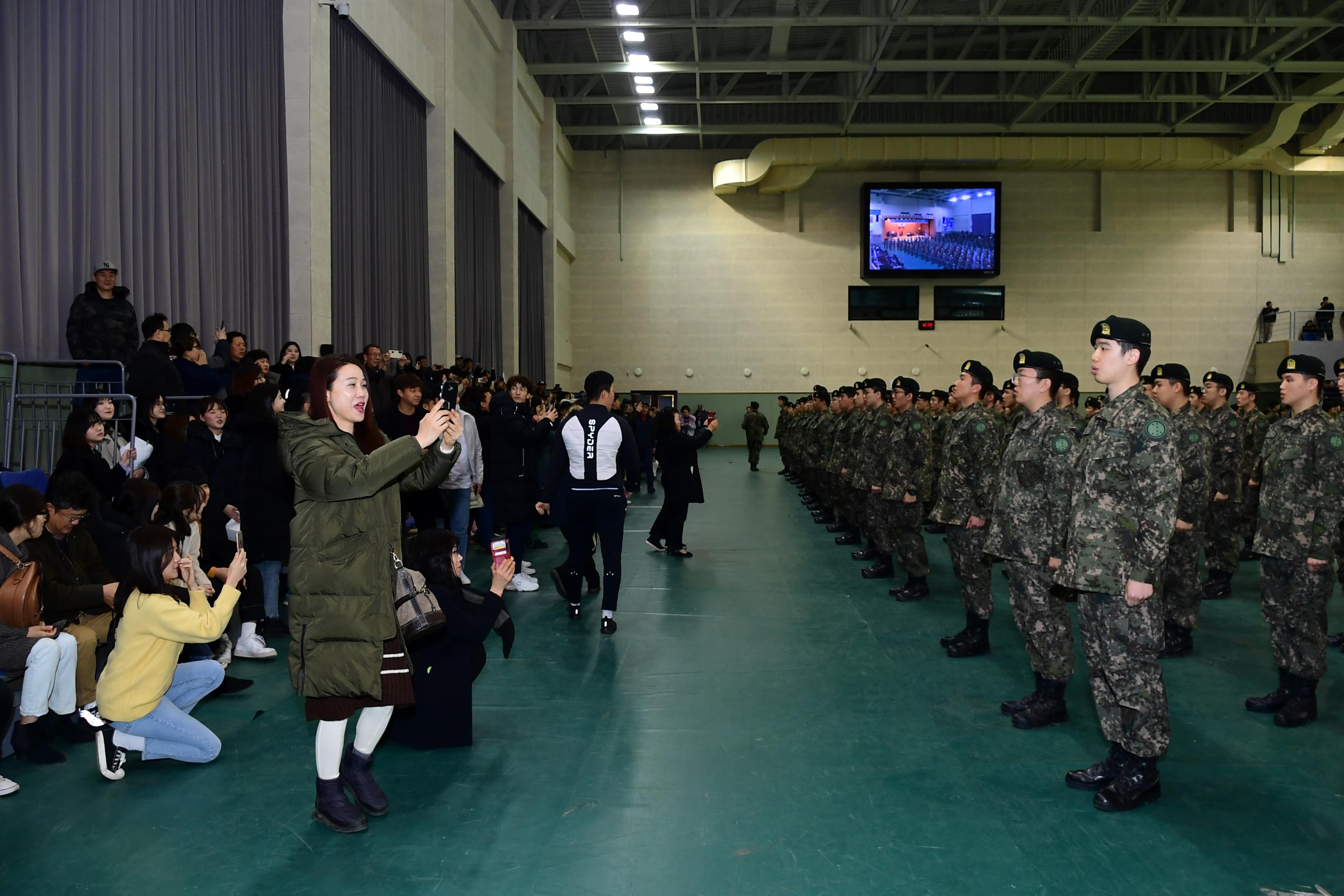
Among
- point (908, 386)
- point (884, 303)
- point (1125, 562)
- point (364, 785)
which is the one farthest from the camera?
point (884, 303)

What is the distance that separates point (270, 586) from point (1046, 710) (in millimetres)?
4591

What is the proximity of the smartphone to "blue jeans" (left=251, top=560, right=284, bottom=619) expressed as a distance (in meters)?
3.16

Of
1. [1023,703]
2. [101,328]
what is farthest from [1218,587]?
[101,328]

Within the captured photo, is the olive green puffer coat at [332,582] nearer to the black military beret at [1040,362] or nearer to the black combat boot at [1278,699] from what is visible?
the black military beret at [1040,362]

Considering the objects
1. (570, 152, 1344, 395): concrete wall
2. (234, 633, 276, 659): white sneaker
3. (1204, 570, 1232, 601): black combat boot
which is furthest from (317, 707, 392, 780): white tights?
(570, 152, 1344, 395): concrete wall

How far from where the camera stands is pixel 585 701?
479cm

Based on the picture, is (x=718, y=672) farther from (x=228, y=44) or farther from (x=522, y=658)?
(x=228, y=44)

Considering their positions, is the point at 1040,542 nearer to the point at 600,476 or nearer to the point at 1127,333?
the point at 1127,333

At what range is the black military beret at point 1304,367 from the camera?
4.77m

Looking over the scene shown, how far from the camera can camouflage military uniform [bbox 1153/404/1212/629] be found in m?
5.81

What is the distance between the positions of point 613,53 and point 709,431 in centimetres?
1679

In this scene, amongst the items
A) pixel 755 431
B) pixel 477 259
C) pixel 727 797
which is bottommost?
pixel 727 797

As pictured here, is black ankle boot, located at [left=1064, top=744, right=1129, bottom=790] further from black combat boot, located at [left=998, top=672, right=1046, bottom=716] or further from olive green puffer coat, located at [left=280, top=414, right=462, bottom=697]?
olive green puffer coat, located at [left=280, top=414, right=462, bottom=697]

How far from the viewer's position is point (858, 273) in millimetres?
28219
